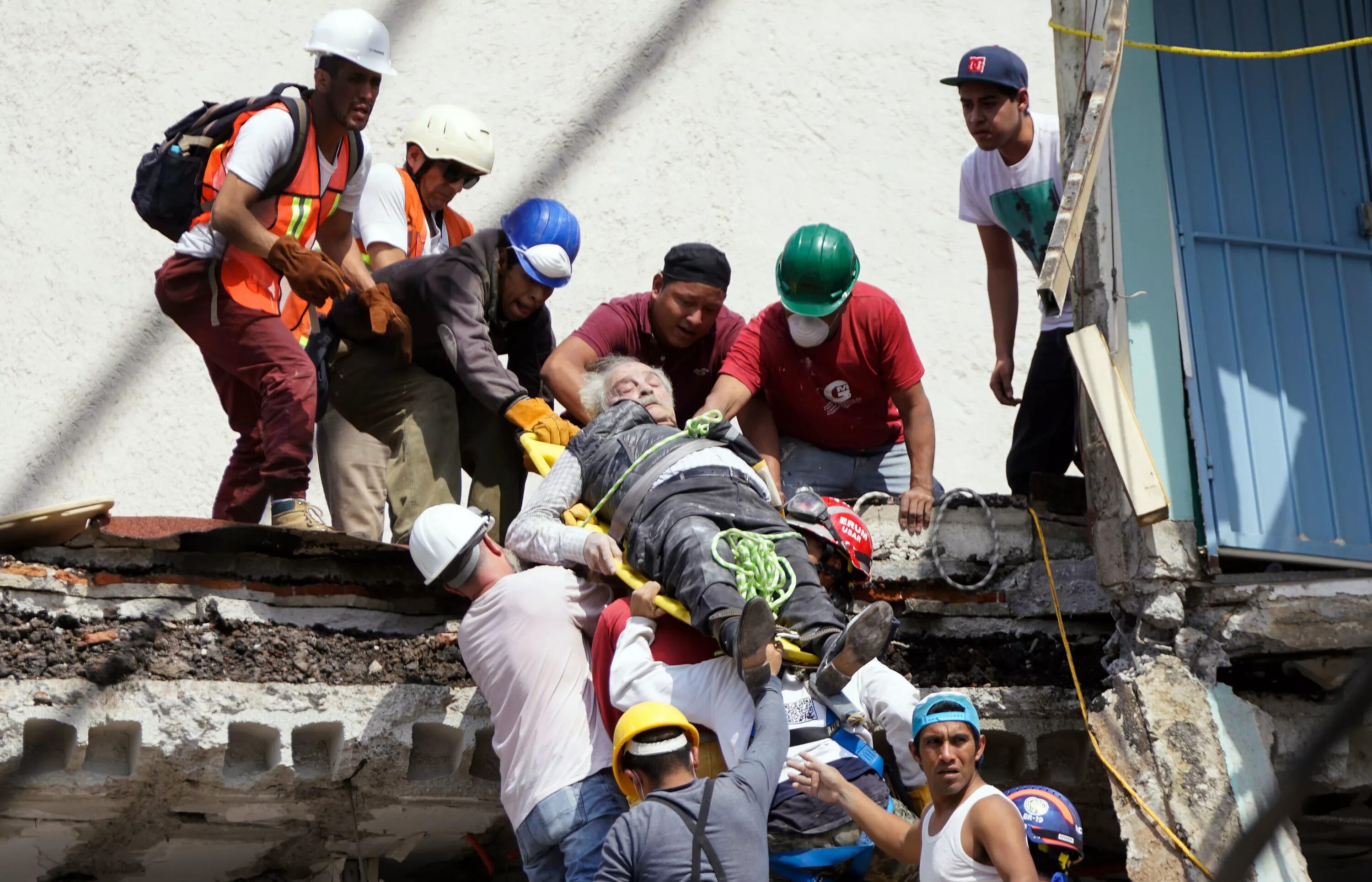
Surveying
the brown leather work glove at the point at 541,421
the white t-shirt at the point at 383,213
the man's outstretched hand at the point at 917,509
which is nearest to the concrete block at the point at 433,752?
the brown leather work glove at the point at 541,421

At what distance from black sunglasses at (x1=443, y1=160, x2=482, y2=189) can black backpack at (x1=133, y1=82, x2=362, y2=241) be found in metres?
0.63

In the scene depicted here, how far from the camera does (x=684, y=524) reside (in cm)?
545

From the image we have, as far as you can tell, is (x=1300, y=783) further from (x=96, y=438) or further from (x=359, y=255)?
(x=96, y=438)

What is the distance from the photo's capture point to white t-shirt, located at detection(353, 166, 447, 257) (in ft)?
22.8

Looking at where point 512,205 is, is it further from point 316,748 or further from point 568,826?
point 568,826

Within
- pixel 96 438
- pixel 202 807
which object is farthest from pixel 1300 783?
pixel 96 438

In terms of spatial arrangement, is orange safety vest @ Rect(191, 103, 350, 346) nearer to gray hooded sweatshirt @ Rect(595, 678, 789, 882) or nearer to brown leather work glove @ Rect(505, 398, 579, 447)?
brown leather work glove @ Rect(505, 398, 579, 447)

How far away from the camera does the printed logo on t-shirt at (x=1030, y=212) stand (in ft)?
22.0

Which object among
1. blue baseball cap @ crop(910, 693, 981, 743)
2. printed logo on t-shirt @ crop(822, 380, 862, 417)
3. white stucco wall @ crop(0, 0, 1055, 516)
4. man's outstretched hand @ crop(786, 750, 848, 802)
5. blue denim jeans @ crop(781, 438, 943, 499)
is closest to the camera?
blue baseball cap @ crop(910, 693, 981, 743)

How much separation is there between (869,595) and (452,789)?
185 cm

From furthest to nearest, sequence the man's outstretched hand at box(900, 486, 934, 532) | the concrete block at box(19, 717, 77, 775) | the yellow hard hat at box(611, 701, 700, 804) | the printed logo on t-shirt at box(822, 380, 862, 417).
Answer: the printed logo on t-shirt at box(822, 380, 862, 417) < the man's outstretched hand at box(900, 486, 934, 532) < the concrete block at box(19, 717, 77, 775) < the yellow hard hat at box(611, 701, 700, 804)

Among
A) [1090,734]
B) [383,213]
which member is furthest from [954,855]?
[383,213]

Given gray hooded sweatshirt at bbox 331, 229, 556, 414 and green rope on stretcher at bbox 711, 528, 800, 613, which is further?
gray hooded sweatshirt at bbox 331, 229, 556, 414

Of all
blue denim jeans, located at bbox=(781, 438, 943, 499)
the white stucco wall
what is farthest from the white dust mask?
the white stucco wall
